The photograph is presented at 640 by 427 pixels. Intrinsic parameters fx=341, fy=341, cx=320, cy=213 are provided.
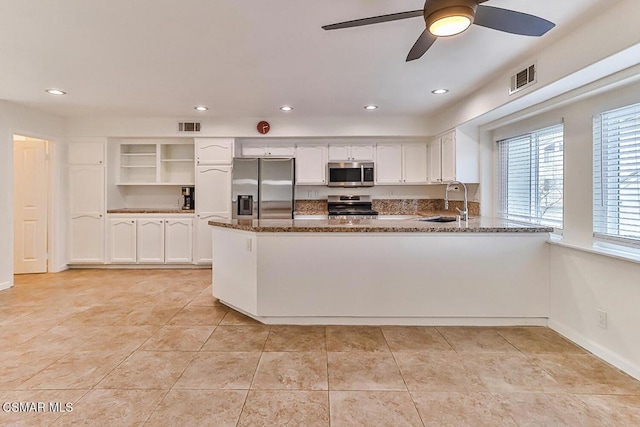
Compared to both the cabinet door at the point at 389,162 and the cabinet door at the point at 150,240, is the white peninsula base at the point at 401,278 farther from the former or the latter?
the cabinet door at the point at 150,240

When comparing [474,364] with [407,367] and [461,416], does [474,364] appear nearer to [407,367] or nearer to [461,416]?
[407,367]

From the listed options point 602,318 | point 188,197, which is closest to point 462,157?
point 602,318

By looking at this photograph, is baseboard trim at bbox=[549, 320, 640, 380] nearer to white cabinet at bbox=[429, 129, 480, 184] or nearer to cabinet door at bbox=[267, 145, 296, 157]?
white cabinet at bbox=[429, 129, 480, 184]

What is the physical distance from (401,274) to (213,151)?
3685 mm

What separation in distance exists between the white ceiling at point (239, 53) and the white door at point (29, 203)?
3.64 ft

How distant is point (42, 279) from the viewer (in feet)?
15.7

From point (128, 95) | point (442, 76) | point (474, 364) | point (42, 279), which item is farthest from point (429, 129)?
point (42, 279)

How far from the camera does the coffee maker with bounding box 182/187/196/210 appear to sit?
5.73 m

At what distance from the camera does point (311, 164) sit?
5.59 meters

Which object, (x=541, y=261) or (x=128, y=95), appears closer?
(x=541, y=261)

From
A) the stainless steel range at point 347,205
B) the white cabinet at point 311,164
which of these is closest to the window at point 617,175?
the stainless steel range at point 347,205

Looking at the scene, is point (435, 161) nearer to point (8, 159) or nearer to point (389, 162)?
point (389, 162)

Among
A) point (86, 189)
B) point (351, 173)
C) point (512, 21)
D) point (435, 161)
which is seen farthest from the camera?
point (351, 173)

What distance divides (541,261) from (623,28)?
184cm
